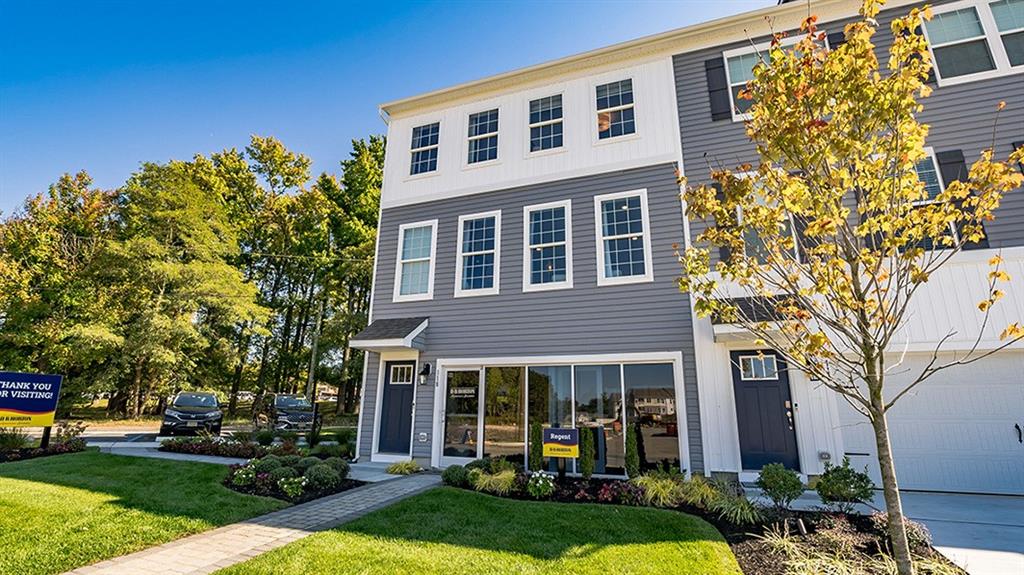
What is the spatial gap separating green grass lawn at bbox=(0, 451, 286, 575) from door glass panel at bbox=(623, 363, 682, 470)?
20.5ft

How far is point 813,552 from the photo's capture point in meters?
4.54

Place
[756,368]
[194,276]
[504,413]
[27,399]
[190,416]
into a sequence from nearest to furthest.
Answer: [756,368], [504,413], [27,399], [190,416], [194,276]

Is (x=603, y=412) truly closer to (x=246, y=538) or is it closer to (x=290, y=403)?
(x=246, y=538)

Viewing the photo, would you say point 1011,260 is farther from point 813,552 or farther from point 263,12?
point 263,12

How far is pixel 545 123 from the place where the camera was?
1105 centimetres

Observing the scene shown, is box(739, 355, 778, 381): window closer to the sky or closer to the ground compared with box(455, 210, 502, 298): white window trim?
closer to the ground

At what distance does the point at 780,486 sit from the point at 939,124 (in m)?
7.87

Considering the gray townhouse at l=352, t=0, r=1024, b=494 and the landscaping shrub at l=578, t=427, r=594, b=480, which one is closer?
the gray townhouse at l=352, t=0, r=1024, b=494

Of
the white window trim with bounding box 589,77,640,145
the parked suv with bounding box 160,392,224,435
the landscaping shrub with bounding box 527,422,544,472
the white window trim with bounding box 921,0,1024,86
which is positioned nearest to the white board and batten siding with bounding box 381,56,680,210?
the white window trim with bounding box 589,77,640,145

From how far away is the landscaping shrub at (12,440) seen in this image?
10.3 m

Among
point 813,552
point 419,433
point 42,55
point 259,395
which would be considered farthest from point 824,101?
point 259,395

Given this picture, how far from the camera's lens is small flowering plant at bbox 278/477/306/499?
712 centimetres

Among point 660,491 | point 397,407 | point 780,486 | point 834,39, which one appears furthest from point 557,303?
point 834,39

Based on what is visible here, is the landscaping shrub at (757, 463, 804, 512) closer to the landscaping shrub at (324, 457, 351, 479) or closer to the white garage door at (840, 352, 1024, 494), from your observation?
the white garage door at (840, 352, 1024, 494)
